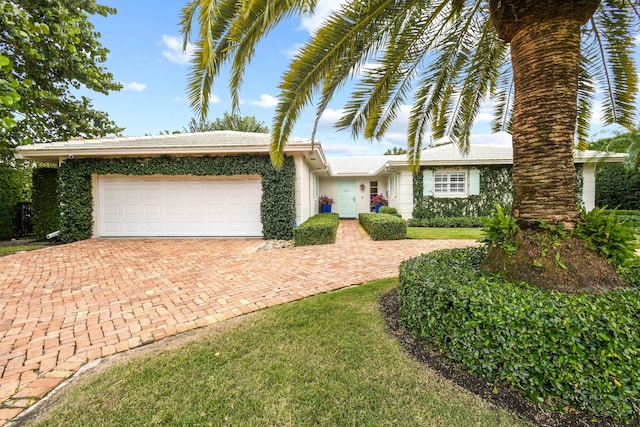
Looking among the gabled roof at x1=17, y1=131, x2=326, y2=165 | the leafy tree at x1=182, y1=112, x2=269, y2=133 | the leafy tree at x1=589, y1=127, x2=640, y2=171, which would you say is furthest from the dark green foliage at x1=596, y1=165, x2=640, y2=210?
the leafy tree at x1=182, y1=112, x2=269, y2=133

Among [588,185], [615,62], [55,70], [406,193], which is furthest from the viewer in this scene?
→ [406,193]

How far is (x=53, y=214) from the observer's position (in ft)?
32.7

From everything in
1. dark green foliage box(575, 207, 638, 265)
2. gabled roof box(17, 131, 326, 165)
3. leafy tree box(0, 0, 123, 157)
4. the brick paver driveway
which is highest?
leafy tree box(0, 0, 123, 157)

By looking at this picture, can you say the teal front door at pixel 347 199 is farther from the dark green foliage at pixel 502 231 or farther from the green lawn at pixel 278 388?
the green lawn at pixel 278 388

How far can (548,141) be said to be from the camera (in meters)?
2.86

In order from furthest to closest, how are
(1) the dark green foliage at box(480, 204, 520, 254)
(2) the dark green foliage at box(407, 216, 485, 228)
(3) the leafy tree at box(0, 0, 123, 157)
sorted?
(2) the dark green foliage at box(407, 216, 485, 228), (3) the leafy tree at box(0, 0, 123, 157), (1) the dark green foliage at box(480, 204, 520, 254)

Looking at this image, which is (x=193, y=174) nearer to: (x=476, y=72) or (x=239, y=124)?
(x=476, y=72)

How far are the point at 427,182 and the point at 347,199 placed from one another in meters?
6.24

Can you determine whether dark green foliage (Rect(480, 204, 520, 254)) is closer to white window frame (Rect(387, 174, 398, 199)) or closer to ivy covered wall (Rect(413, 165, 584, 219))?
ivy covered wall (Rect(413, 165, 584, 219))

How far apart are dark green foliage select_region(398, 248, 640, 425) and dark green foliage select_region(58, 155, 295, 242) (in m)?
6.99

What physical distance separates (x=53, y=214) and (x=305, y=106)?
1116 centimetres

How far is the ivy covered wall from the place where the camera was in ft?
42.5

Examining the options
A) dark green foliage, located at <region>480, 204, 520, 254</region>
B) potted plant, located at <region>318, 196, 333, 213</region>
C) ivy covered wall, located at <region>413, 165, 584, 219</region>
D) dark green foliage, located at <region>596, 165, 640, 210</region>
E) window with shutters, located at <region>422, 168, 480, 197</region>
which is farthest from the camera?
potted plant, located at <region>318, 196, 333, 213</region>

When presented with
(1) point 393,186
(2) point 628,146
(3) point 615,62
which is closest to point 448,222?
(1) point 393,186
